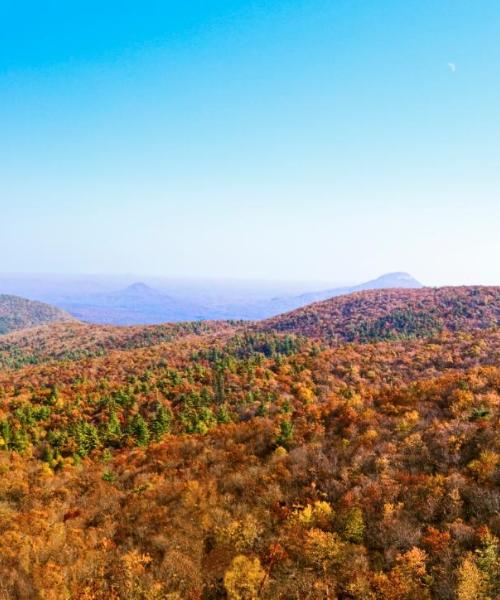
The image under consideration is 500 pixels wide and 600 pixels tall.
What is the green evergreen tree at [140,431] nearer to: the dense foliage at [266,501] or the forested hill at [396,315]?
the dense foliage at [266,501]

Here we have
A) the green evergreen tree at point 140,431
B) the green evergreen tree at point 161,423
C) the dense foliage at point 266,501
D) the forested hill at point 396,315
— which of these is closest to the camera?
the dense foliage at point 266,501

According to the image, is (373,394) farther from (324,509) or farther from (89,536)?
(89,536)

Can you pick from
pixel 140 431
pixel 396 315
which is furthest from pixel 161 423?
pixel 396 315

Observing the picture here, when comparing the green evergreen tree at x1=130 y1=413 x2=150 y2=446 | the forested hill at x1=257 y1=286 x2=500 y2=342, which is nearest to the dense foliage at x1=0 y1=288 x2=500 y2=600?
the green evergreen tree at x1=130 y1=413 x2=150 y2=446

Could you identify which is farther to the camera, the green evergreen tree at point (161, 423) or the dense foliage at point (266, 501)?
the green evergreen tree at point (161, 423)

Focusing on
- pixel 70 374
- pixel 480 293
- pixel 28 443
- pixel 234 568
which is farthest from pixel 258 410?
pixel 480 293

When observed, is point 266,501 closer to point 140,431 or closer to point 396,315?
point 140,431

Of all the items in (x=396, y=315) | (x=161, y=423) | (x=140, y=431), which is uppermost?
(x=396, y=315)

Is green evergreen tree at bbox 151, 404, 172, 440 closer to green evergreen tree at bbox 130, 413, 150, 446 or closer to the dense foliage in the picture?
the dense foliage

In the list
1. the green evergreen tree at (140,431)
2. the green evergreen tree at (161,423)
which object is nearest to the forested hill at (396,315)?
the green evergreen tree at (161,423)
